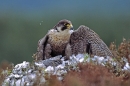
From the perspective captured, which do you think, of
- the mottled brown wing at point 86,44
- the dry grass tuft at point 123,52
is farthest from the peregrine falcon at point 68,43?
the dry grass tuft at point 123,52

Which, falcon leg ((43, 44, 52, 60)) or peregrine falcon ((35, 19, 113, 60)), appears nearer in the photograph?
peregrine falcon ((35, 19, 113, 60))

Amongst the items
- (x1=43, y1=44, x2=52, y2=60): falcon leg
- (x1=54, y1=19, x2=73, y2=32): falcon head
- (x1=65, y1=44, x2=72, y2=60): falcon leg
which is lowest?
(x1=65, y1=44, x2=72, y2=60): falcon leg

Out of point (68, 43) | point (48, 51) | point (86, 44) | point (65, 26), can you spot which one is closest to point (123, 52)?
point (86, 44)

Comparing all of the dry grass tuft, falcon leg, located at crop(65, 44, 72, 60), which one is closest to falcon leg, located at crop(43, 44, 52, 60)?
falcon leg, located at crop(65, 44, 72, 60)

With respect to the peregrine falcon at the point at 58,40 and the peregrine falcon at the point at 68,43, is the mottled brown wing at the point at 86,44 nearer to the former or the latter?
the peregrine falcon at the point at 68,43

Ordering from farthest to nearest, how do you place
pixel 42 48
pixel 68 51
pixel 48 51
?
1. pixel 42 48
2. pixel 48 51
3. pixel 68 51

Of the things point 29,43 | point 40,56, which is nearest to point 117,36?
point 29,43

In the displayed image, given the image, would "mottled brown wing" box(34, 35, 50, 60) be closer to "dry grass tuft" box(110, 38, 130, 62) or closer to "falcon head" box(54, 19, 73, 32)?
"falcon head" box(54, 19, 73, 32)

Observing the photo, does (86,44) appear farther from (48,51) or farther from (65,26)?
(48,51)
